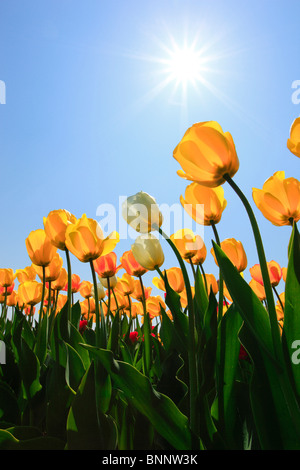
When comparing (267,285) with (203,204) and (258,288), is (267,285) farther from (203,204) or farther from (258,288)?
(258,288)

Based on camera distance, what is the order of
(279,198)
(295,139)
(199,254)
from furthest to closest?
(199,254) → (279,198) → (295,139)

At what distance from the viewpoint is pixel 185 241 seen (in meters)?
1.77

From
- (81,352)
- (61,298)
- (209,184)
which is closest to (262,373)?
(209,184)

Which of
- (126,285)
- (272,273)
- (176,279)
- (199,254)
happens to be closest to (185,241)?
(199,254)

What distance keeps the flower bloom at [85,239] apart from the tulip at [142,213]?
0.26m

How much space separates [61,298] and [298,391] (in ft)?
10.7

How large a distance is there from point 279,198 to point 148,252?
1.86 feet

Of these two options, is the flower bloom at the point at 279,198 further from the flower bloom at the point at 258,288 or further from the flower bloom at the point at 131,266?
the flower bloom at the point at 258,288

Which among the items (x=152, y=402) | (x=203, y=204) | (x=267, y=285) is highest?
(x=203, y=204)

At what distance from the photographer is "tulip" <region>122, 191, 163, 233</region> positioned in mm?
1136

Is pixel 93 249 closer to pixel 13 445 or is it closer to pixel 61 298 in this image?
pixel 13 445

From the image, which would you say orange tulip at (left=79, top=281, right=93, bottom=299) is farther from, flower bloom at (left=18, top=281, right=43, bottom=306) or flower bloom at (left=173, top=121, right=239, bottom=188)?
flower bloom at (left=173, top=121, right=239, bottom=188)

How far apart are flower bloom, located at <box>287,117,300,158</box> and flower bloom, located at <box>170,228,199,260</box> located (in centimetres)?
86
